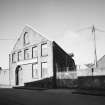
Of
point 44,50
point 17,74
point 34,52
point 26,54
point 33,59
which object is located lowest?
point 17,74

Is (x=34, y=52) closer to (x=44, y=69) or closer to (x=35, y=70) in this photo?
(x=35, y=70)

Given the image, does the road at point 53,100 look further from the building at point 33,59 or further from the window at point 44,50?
the window at point 44,50

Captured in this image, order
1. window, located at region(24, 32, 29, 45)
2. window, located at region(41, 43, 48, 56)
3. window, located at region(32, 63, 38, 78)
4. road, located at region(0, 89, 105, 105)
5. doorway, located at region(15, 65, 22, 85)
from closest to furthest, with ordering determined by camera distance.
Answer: road, located at region(0, 89, 105, 105)
window, located at region(41, 43, 48, 56)
window, located at region(32, 63, 38, 78)
window, located at region(24, 32, 29, 45)
doorway, located at region(15, 65, 22, 85)

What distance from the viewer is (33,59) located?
2223cm

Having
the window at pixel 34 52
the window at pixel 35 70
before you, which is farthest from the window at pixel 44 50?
the window at pixel 35 70

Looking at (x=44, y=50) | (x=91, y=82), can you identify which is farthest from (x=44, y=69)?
(x=91, y=82)

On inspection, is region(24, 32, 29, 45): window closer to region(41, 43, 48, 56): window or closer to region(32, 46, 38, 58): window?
region(32, 46, 38, 58): window

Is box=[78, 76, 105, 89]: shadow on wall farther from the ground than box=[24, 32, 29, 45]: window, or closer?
closer

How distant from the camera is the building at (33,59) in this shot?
20150 mm

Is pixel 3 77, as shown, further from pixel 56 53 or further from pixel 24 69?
pixel 56 53

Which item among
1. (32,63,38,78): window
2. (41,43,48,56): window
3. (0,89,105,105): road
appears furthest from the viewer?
(32,63,38,78): window

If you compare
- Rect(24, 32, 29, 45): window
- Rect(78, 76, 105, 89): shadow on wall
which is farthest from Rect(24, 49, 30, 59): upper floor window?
Rect(78, 76, 105, 89): shadow on wall

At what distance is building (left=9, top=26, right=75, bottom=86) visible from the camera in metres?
20.1

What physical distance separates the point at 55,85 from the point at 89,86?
5.49m
